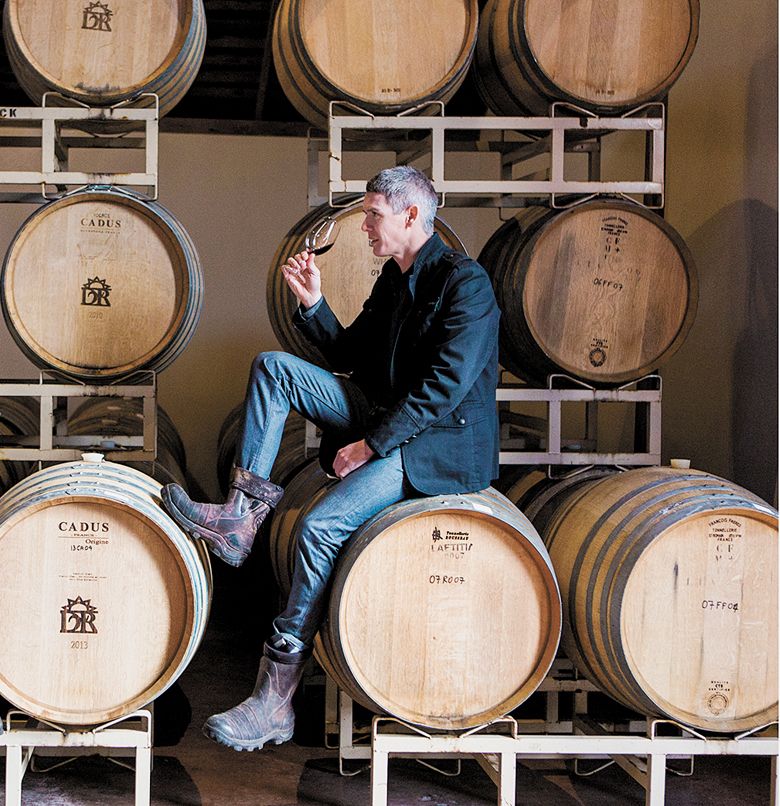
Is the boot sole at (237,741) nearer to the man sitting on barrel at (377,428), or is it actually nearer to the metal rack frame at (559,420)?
the man sitting on barrel at (377,428)

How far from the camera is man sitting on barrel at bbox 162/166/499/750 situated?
11.1ft

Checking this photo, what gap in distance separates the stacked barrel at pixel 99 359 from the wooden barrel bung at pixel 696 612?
→ 1361 millimetres

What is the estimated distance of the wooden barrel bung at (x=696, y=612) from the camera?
3.32 metres

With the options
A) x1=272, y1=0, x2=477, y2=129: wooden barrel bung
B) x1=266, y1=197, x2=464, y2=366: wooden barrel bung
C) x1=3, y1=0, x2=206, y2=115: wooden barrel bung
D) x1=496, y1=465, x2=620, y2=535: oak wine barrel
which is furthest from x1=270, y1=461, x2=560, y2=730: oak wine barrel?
x1=3, y1=0, x2=206, y2=115: wooden barrel bung

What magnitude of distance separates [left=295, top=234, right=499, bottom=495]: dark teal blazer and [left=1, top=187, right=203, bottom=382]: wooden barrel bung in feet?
2.10

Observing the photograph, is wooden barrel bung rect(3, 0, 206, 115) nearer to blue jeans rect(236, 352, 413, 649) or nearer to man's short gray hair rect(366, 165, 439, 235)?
man's short gray hair rect(366, 165, 439, 235)

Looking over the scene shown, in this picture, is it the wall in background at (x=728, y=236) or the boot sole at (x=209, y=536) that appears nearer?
the boot sole at (x=209, y=536)

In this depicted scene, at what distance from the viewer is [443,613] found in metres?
3.32

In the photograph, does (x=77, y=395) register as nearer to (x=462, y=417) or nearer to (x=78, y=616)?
(x=78, y=616)

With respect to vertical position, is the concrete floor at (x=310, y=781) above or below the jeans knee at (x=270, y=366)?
below

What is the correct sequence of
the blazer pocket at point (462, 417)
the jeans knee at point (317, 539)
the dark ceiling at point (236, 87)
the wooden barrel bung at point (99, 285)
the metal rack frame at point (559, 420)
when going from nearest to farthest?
the jeans knee at point (317, 539) < the blazer pocket at point (462, 417) < the wooden barrel bung at point (99, 285) < the metal rack frame at point (559, 420) < the dark ceiling at point (236, 87)

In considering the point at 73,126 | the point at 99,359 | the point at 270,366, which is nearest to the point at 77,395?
the point at 99,359

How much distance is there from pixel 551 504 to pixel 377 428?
3.10ft

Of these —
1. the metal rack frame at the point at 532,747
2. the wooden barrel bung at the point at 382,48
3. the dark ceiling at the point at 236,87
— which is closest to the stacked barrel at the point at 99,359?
the wooden barrel bung at the point at 382,48
